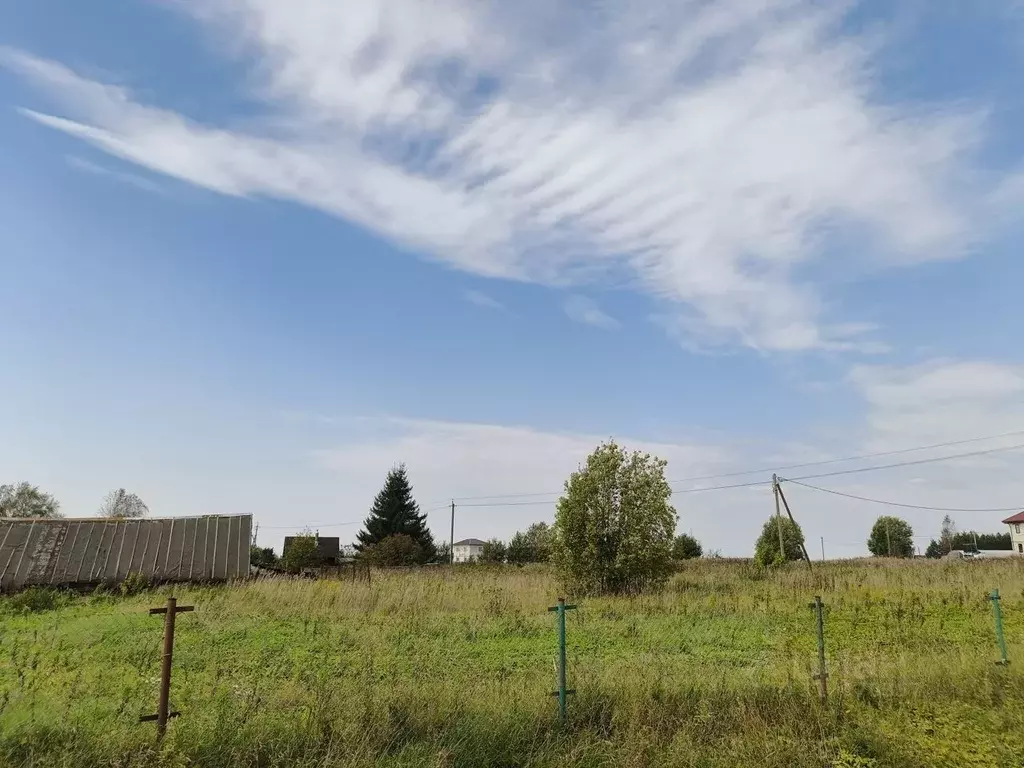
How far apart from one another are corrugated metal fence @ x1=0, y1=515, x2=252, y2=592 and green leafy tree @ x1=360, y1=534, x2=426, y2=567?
18.9m

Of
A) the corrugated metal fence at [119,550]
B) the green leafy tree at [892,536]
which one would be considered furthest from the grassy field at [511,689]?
the green leafy tree at [892,536]

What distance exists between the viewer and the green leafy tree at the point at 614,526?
21.2 meters

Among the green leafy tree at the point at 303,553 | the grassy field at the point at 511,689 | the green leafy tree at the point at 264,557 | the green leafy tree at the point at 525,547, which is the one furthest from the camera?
the green leafy tree at the point at 525,547

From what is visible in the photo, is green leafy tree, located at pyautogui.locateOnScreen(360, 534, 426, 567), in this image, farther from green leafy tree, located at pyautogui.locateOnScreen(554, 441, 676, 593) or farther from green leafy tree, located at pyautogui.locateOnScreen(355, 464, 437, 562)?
green leafy tree, located at pyautogui.locateOnScreen(554, 441, 676, 593)

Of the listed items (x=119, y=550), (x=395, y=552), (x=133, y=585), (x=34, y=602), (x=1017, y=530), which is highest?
(x=1017, y=530)

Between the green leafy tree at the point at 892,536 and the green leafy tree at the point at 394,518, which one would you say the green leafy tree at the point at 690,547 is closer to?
the green leafy tree at the point at 394,518

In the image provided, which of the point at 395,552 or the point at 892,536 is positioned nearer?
the point at 395,552

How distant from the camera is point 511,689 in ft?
24.9

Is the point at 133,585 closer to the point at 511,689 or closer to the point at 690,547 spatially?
the point at 511,689

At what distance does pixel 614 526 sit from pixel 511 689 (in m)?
14.5

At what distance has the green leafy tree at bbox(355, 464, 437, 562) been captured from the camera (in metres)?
54.8

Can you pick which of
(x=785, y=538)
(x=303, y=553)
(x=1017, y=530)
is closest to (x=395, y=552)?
(x=303, y=553)

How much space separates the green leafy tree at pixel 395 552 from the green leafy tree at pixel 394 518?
5.48 meters

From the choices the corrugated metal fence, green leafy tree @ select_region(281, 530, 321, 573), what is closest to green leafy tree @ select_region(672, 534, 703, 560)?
green leafy tree @ select_region(281, 530, 321, 573)
